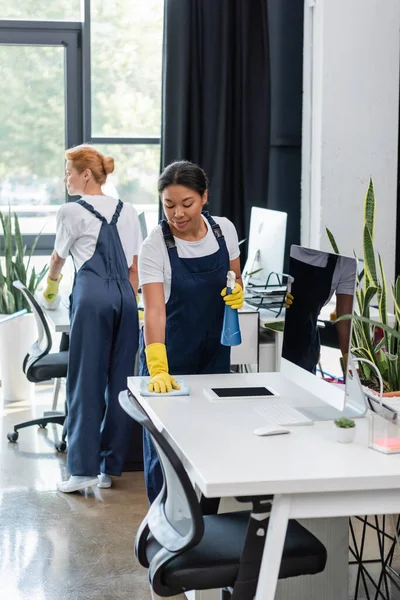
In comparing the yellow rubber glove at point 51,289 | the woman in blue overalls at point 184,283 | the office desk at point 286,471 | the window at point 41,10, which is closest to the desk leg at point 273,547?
the office desk at point 286,471

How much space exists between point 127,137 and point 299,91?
113 cm

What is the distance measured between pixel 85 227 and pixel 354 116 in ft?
6.43

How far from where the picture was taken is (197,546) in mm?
2100

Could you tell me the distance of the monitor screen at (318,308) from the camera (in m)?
2.27

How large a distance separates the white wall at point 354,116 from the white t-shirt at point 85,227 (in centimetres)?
153

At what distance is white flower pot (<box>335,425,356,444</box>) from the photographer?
213 centimetres

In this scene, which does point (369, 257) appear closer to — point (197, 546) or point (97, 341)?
point (197, 546)

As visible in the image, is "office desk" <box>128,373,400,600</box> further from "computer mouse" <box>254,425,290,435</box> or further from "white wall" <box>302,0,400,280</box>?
"white wall" <box>302,0,400,280</box>

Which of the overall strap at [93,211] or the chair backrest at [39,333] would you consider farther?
the chair backrest at [39,333]

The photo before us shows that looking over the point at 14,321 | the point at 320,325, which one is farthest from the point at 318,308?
the point at 14,321

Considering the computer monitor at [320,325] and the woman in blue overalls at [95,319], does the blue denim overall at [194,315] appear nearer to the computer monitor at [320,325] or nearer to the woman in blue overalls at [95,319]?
the computer monitor at [320,325]

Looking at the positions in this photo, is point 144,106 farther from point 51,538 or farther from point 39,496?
point 51,538

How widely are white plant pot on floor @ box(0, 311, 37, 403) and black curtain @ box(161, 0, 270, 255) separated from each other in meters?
1.28

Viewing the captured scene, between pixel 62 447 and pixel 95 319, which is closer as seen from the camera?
pixel 95 319
